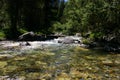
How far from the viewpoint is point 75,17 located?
1258 inches

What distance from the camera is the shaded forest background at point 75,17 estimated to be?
89.6ft

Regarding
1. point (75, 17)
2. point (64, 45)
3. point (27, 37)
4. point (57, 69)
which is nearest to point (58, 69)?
point (57, 69)

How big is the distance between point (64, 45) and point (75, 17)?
5296mm

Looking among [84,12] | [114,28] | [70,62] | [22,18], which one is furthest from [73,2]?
[70,62]

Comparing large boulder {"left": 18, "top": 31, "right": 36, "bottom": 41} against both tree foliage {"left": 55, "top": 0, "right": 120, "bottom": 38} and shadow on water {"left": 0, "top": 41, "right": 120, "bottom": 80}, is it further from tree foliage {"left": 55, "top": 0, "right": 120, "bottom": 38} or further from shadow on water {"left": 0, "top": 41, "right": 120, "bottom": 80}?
shadow on water {"left": 0, "top": 41, "right": 120, "bottom": 80}

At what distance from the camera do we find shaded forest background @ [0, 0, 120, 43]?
27312 mm

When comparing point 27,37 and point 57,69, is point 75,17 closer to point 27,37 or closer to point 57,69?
point 27,37

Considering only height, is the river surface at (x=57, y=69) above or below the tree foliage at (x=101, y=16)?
below

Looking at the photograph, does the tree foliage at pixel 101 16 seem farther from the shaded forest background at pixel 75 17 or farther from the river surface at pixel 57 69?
the river surface at pixel 57 69

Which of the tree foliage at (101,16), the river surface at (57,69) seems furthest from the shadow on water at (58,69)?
the tree foliage at (101,16)

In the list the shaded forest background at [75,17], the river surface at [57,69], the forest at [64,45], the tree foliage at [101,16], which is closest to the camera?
the river surface at [57,69]

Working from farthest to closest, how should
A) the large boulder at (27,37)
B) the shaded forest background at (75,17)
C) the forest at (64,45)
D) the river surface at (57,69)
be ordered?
the large boulder at (27,37)
the shaded forest background at (75,17)
the forest at (64,45)
the river surface at (57,69)

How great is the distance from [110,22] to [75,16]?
5895mm

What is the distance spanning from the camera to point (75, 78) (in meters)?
12.9
